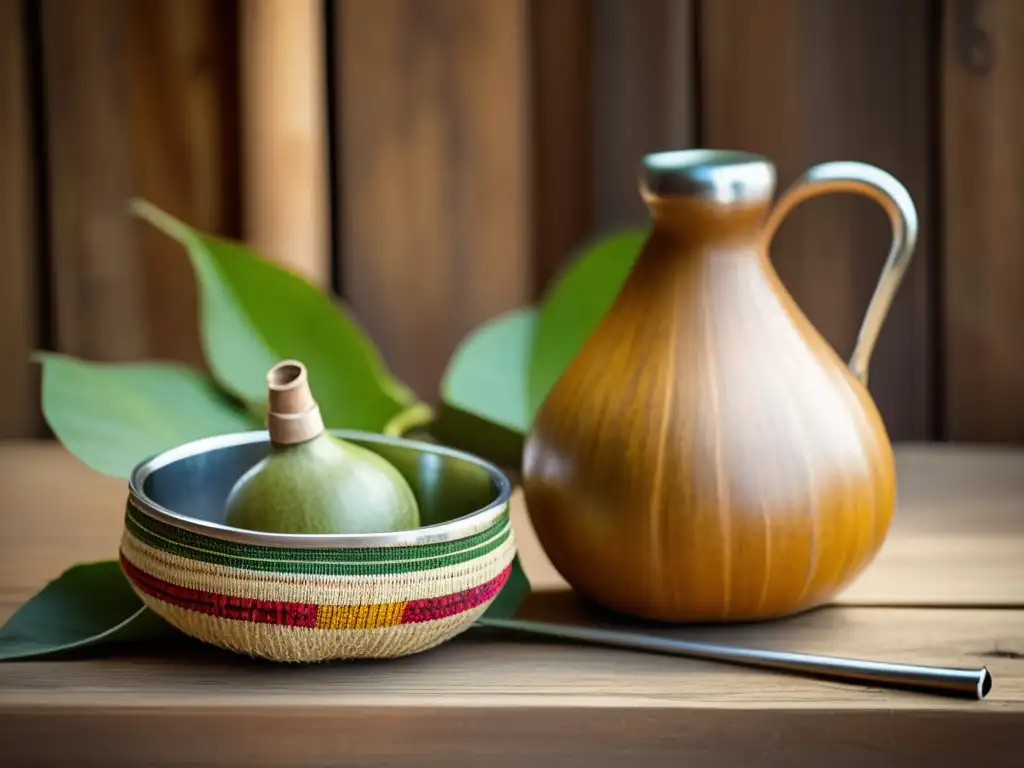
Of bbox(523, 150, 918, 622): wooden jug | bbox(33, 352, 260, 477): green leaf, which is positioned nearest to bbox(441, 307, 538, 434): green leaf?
bbox(33, 352, 260, 477): green leaf

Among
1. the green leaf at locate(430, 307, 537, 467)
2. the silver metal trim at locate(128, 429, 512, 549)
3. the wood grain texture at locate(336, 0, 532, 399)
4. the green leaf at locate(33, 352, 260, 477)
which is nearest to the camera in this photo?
the silver metal trim at locate(128, 429, 512, 549)

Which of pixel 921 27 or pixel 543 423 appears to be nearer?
pixel 543 423

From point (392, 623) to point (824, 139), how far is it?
0.50 m

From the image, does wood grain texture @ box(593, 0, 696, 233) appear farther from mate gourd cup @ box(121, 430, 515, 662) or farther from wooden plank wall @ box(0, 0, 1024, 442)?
mate gourd cup @ box(121, 430, 515, 662)

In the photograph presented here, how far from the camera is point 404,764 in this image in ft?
1.38

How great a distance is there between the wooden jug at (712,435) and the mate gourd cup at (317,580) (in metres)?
0.04

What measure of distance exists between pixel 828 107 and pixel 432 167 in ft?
0.79

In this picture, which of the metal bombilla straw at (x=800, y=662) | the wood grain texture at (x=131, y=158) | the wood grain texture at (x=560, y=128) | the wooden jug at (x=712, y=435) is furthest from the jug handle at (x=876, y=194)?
the wood grain texture at (x=131, y=158)

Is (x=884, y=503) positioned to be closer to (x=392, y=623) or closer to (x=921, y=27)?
(x=392, y=623)

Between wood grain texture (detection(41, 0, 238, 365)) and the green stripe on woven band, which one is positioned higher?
wood grain texture (detection(41, 0, 238, 365))

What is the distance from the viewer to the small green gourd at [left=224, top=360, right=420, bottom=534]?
437mm

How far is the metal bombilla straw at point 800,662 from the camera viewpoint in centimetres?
43

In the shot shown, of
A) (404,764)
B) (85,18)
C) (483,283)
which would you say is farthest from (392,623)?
(85,18)

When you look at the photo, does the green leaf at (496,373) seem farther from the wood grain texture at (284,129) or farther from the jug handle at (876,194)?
the jug handle at (876,194)
